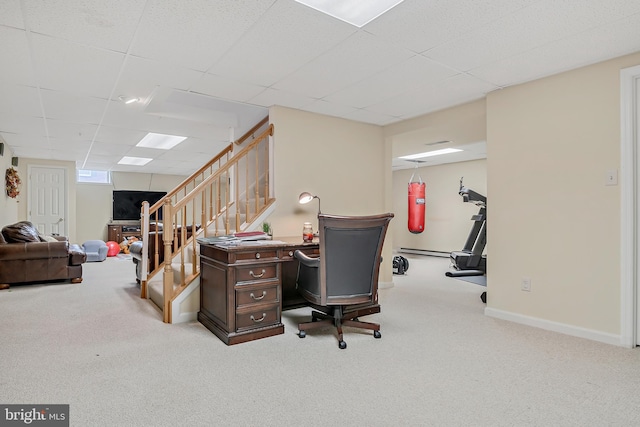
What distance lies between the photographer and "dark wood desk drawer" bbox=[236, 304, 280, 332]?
284cm

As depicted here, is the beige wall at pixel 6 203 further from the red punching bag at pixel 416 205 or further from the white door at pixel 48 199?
the red punching bag at pixel 416 205

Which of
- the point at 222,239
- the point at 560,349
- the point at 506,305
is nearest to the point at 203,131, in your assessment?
the point at 222,239

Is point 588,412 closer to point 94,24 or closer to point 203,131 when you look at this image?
point 94,24

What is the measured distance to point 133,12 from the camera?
7.20 ft

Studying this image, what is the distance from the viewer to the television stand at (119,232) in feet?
31.1

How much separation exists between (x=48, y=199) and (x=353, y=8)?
8.85 m

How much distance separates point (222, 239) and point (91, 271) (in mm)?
4516

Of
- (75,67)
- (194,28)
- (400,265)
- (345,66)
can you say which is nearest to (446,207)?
(400,265)

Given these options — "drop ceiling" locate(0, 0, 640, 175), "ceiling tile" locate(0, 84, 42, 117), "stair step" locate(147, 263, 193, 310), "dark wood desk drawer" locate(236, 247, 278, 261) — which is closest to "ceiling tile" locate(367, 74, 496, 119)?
"drop ceiling" locate(0, 0, 640, 175)

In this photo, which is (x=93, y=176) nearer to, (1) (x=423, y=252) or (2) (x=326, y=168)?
(2) (x=326, y=168)

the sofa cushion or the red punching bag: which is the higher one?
the red punching bag

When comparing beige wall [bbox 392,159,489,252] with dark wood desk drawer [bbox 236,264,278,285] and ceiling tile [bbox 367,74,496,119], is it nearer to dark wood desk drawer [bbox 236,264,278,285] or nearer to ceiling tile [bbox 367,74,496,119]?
ceiling tile [bbox 367,74,496,119]

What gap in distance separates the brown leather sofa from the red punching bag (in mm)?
6556

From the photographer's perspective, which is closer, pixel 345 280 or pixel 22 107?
pixel 345 280
